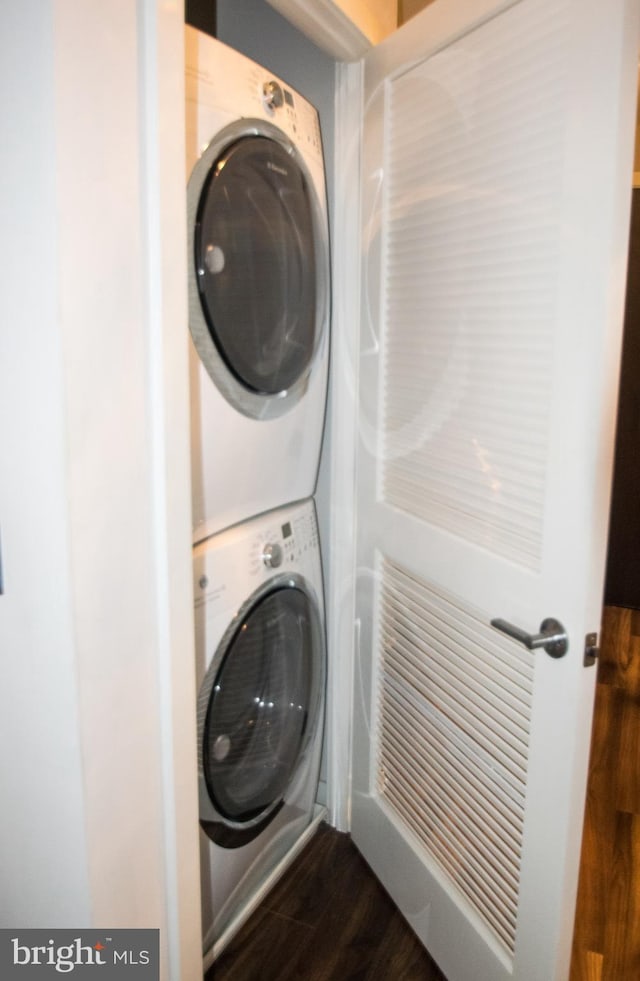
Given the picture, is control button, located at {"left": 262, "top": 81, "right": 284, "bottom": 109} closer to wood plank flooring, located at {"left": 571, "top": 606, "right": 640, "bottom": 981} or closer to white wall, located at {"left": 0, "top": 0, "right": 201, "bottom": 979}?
white wall, located at {"left": 0, "top": 0, "right": 201, "bottom": 979}

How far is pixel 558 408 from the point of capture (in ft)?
3.39

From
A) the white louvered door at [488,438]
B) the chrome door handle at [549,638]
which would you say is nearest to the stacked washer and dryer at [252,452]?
the white louvered door at [488,438]

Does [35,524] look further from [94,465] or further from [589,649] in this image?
[589,649]

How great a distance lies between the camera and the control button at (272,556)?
143 centimetres

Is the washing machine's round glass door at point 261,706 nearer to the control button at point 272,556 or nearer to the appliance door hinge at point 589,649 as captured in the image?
the control button at point 272,556

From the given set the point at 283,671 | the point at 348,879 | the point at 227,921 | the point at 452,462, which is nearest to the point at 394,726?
the point at 283,671

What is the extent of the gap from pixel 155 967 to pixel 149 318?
0.92m

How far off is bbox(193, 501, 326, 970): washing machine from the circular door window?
31 centimetres

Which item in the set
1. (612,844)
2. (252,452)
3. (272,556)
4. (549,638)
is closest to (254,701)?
(272,556)

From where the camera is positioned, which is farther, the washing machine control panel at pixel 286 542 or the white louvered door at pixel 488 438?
the washing machine control panel at pixel 286 542

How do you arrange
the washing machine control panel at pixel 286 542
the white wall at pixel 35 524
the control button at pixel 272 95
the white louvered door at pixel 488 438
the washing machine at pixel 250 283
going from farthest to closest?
the washing machine control panel at pixel 286 542
the control button at pixel 272 95
the washing machine at pixel 250 283
the white louvered door at pixel 488 438
the white wall at pixel 35 524

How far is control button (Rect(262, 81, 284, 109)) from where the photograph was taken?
129 cm

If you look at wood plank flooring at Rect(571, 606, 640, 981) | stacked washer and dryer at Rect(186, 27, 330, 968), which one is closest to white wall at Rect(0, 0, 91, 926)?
stacked washer and dryer at Rect(186, 27, 330, 968)

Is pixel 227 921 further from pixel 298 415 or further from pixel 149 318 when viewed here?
pixel 149 318
